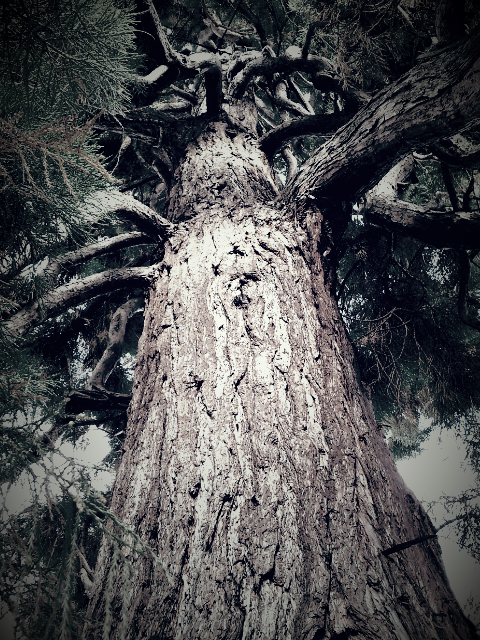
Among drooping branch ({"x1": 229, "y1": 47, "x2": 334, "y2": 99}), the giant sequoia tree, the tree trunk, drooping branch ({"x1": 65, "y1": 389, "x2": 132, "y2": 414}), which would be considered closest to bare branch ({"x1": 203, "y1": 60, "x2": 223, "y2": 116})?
the giant sequoia tree

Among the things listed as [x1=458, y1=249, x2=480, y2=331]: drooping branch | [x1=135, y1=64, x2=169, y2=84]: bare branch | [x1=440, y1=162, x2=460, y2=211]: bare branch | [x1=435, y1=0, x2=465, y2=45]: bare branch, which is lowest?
[x1=458, y1=249, x2=480, y2=331]: drooping branch

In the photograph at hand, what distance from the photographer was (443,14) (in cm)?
174

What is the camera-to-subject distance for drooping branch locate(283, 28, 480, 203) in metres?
1.49

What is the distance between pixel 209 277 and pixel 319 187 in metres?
0.88

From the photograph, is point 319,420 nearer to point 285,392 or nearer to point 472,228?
point 285,392

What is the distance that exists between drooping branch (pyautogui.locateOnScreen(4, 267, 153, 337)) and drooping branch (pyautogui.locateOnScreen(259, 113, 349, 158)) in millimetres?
1455

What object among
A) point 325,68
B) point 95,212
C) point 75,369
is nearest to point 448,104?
point 325,68

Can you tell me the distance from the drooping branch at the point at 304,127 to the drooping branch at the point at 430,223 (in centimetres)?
69

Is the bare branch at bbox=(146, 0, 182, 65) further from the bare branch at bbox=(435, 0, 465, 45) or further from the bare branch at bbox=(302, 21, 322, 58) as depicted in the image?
the bare branch at bbox=(435, 0, 465, 45)

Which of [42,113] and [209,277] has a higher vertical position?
[42,113]

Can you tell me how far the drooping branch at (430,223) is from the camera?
2018 millimetres

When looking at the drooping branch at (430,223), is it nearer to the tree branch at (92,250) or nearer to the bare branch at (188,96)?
the tree branch at (92,250)

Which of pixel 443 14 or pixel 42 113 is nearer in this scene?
pixel 443 14

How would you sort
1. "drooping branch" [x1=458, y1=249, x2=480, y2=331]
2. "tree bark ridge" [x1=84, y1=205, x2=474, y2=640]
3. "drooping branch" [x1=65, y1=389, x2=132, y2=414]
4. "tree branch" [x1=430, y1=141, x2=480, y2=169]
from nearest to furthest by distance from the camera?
"tree bark ridge" [x1=84, y1=205, x2=474, y2=640] → "tree branch" [x1=430, y1=141, x2=480, y2=169] → "drooping branch" [x1=65, y1=389, x2=132, y2=414] → "drooping branch" [x1=458, y1=249, x2=480, y2=331]
